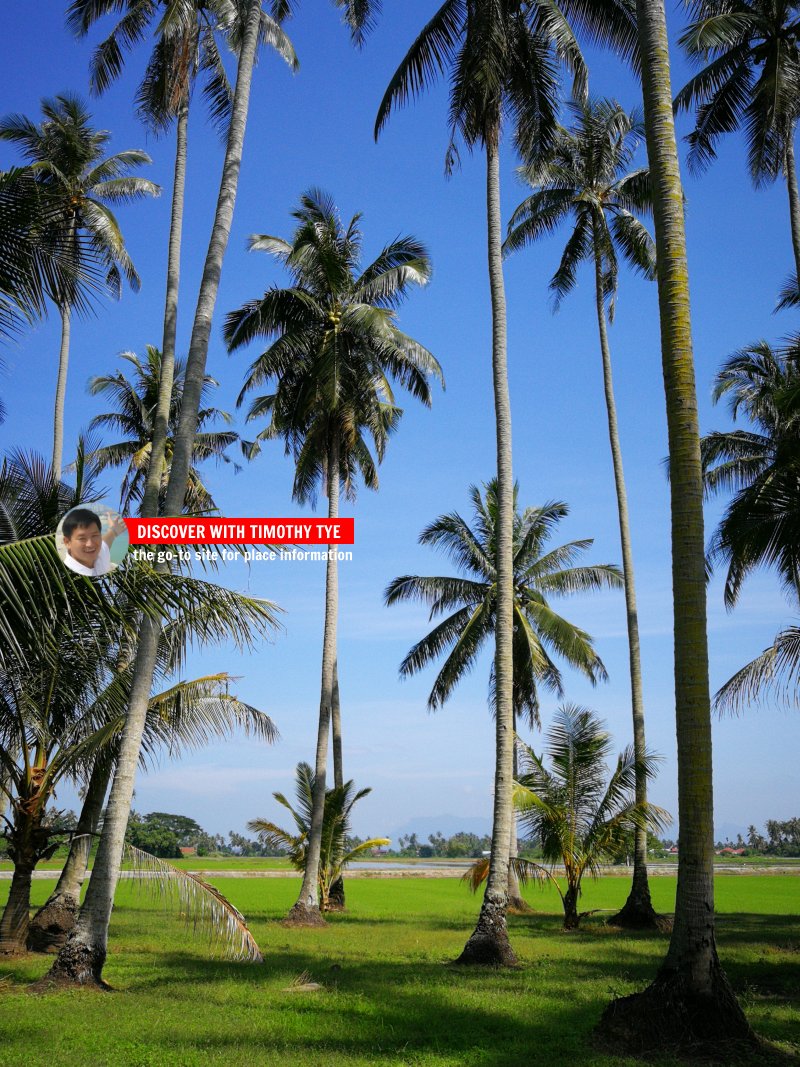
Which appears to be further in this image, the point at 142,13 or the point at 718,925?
the point at 718,925

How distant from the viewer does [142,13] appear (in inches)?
647

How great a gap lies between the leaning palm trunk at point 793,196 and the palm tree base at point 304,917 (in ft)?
59.8

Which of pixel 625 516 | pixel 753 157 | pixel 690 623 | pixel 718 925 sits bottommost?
pixel 718 925

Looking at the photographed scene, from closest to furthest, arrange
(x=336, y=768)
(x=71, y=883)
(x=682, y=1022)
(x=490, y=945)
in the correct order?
(x=682, y=1022)
(x=490, y=945)
(x=71, y=883)
(x=336, y=768)

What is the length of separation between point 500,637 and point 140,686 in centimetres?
604

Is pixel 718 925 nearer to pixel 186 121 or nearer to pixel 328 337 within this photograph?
pixel 328 337

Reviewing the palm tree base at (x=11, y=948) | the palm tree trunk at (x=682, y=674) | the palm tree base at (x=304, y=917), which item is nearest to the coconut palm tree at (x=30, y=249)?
the palm tree trunk at (x=682, y=674)

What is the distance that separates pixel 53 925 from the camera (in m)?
14.7

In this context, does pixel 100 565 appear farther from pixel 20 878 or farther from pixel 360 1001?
pixel 20 878

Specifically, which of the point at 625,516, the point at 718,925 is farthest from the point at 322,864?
the point at 625,516

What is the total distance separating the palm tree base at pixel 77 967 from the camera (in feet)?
34.3

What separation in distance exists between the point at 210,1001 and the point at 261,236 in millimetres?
19345

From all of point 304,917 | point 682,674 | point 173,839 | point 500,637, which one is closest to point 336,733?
point 304,917

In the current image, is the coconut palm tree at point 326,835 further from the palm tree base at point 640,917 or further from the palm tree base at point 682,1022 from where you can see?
the palm tree base at point 682,1022
